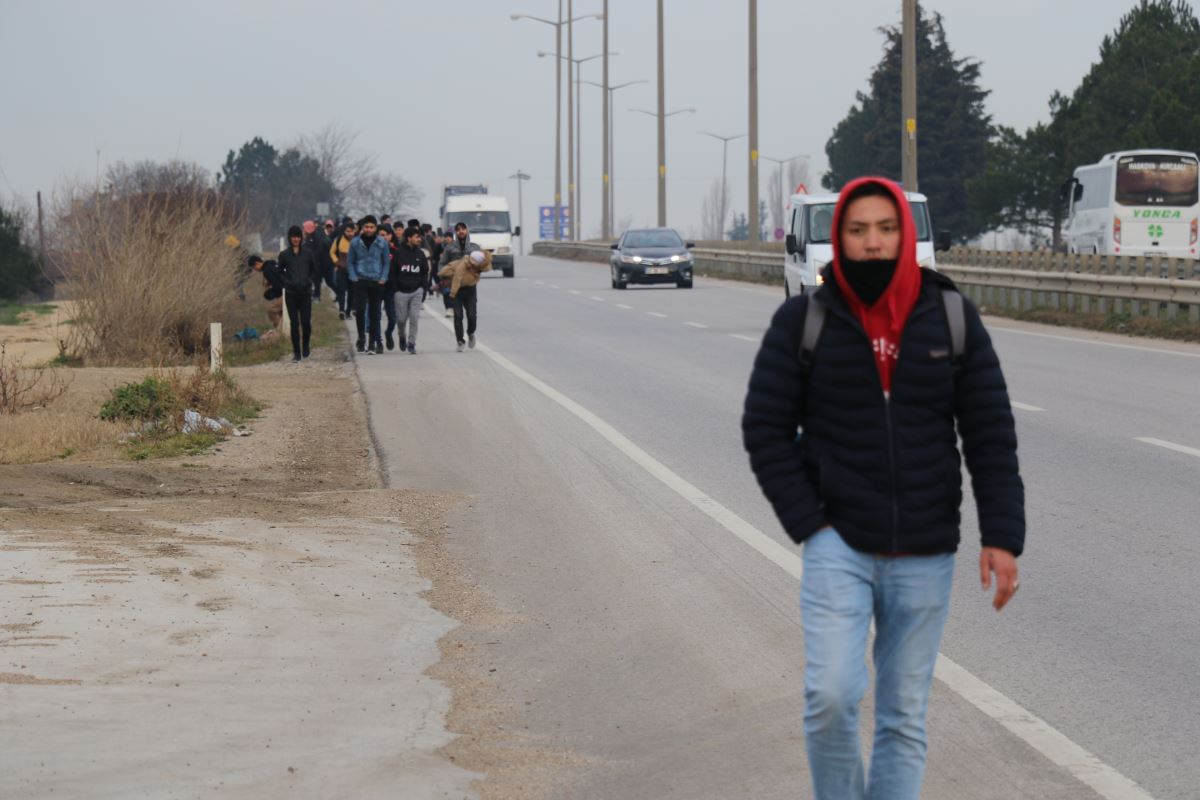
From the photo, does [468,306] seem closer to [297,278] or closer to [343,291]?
[297,278]

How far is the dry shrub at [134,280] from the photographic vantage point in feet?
79.9

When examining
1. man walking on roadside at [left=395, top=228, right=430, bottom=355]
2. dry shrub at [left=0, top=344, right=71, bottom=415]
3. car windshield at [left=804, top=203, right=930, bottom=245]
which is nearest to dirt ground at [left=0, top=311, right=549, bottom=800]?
dry shrub at [left=0, top=344, right=71, bottom=415]

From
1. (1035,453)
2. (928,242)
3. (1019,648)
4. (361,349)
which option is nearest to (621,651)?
(1019,648)

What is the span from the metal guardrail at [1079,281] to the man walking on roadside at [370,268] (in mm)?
11114

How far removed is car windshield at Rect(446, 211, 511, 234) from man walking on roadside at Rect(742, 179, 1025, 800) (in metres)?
55.7

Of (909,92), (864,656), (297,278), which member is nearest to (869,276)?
(864,656)

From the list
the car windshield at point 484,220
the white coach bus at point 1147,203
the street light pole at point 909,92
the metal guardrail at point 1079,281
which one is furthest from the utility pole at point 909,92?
the car windshield at point 484,220

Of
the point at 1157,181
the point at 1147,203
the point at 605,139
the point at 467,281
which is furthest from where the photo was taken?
the point at 605,139

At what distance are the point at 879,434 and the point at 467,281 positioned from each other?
21291 mm

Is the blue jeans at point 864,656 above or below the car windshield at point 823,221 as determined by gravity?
below

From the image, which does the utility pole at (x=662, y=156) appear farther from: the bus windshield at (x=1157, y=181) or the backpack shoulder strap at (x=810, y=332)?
the backpack shoulder strap at (x=810, y=332)

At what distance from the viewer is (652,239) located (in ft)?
160

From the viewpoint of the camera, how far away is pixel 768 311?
116 feet

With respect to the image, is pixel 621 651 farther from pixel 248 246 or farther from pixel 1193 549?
pixel 248 246
